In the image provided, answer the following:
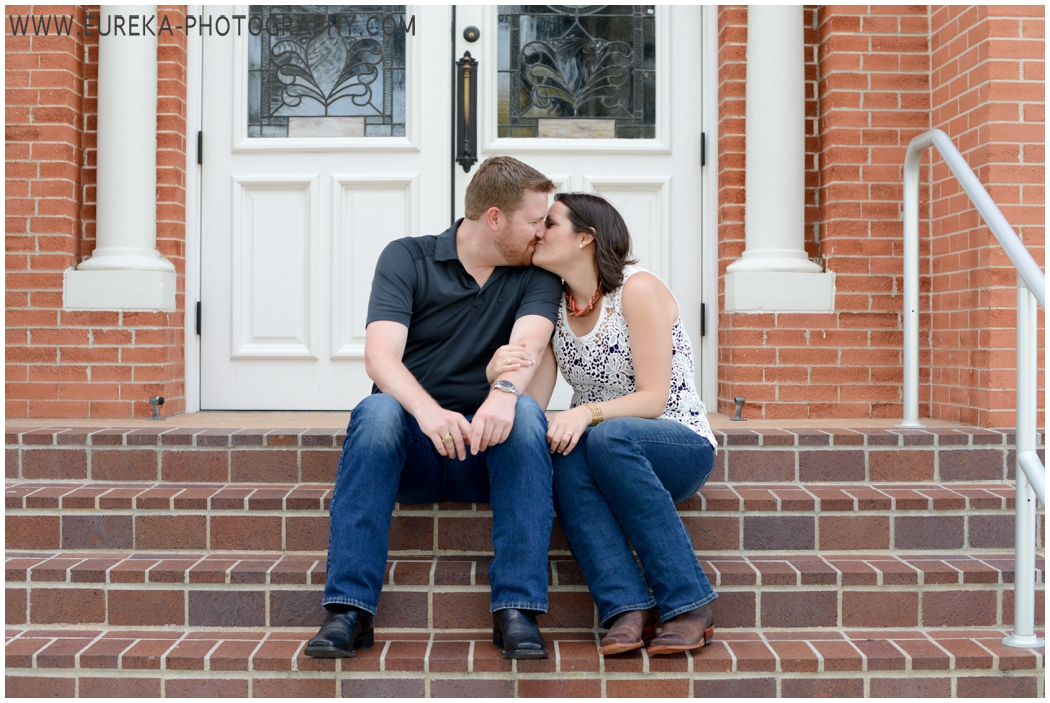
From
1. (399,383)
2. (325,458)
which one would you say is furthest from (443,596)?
(325,458)

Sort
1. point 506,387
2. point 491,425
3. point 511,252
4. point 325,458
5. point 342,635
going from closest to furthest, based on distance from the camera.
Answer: point 342,635, point 491,425, point 506,387, point 511,252, point 325,458

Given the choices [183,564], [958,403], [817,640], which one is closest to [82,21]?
[183,564]

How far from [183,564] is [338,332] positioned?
1.47 meters

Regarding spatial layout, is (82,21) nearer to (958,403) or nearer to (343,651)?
(343,651)

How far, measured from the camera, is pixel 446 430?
7.06ft

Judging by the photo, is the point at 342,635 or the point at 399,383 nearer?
the point at 342,635

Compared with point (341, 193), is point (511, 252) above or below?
below

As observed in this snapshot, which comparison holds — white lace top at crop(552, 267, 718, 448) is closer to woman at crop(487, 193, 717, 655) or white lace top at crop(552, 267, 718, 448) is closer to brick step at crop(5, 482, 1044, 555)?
woman at crop(487, 193, 717, 655)

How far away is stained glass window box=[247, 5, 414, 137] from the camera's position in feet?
12.1

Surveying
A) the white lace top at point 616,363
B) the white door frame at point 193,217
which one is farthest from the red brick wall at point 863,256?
the white door frame at point 193,217

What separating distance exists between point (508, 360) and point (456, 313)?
0.30 meters

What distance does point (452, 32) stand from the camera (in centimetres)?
→ 368

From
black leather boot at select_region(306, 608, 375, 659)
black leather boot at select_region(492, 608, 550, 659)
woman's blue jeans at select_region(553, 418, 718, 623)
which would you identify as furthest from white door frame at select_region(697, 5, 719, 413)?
black leather boot at select_region(306, 608, 375, 659)

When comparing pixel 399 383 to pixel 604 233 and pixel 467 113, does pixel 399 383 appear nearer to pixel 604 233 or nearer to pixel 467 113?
pixel 604 233
